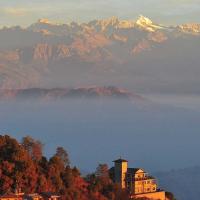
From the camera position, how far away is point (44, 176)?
77.8 meters

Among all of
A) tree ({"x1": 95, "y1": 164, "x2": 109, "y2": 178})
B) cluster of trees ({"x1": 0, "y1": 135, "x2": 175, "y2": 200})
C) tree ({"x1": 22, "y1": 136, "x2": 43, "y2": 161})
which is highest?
tree ({"x1": 22, "y1": 136, "x2": 43, "y2": 161})

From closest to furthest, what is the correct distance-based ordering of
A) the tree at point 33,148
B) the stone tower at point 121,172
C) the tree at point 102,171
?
1. the tree at point 33,148
2. the tree at point 102,171
3. the stone tower at point 121,172

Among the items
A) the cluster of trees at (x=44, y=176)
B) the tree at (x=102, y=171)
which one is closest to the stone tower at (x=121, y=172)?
the cluster of trees at (x=44, y=176)

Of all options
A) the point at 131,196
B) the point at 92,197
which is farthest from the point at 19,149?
the point at 131,196

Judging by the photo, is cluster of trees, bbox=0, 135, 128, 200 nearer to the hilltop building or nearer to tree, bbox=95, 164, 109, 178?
tree, bbox=95, 164, 109, 178

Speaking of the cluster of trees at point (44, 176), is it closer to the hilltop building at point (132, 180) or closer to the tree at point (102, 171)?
the tree at point (102, 171)

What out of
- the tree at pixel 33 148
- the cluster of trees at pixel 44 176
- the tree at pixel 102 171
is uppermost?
the tree at pixel 33 148

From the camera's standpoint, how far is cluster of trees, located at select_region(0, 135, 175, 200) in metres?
75.8

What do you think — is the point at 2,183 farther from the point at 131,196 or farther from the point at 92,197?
the point at 131,196

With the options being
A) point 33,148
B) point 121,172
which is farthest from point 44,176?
point 121,172

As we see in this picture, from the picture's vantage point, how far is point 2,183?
246 feet

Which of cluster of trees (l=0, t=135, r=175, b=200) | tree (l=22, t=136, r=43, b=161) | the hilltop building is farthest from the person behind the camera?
the hilltop building

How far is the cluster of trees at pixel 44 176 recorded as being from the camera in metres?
75.8

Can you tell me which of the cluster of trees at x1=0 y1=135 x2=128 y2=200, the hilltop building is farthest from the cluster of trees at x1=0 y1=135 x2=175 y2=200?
the hilltop building
